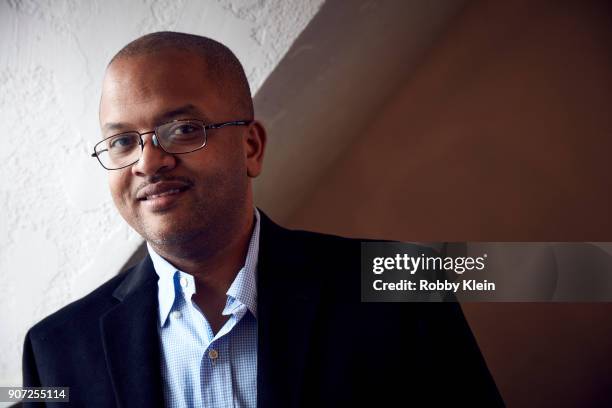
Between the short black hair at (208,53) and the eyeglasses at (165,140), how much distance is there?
0.08 metres

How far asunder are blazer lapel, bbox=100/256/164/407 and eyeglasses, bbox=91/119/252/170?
24 centimetres

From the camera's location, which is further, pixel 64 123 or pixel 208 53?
pixel 64 123

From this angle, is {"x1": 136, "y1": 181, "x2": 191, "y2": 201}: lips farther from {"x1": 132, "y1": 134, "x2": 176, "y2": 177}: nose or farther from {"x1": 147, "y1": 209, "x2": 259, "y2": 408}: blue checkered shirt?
{"x1": 147, "y1": 209, "x2": 259, "y2": 408}: blue checkered shirt

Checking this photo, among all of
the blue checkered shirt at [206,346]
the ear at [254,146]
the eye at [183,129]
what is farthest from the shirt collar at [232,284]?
the eye at [183,129]

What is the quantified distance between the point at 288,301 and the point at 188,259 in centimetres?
19

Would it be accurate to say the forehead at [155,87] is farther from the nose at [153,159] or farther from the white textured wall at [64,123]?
the white textured wall at [64,123]

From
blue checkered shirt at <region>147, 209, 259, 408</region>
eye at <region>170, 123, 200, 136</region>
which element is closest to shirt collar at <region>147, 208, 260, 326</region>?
blue checkered shirt at <region>147, 209, 259, 408</region>

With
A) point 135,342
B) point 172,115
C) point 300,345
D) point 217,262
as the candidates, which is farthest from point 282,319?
point 172,115

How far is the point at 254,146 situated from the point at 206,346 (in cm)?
36

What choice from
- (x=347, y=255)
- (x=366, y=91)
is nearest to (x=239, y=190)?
(x=347, y=255)

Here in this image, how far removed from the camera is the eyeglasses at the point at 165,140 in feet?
2.80

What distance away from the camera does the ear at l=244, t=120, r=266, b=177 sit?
3.13ft

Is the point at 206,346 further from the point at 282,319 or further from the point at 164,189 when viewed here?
the point at 164,189

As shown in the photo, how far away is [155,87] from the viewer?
852mm
